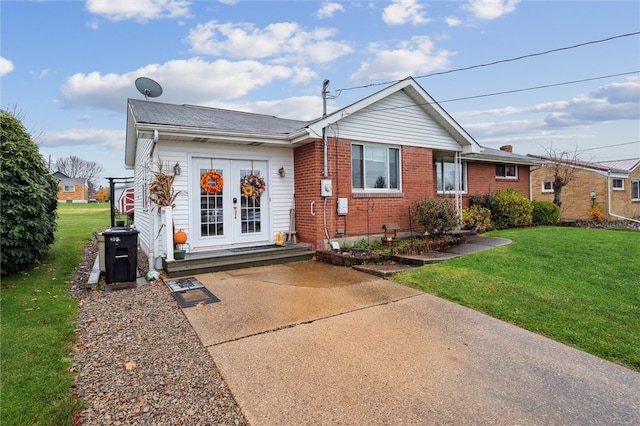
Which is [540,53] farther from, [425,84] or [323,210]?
[323,210]

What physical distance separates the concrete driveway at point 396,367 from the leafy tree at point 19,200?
3.97 meters

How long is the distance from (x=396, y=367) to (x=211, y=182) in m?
6.27

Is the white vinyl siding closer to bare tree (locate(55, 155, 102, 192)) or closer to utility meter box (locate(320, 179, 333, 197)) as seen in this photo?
utility meter box (locate(320, 179, 333, 197))

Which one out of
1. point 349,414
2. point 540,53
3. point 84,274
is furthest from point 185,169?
point 540,53

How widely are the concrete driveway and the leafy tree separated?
3.97 meters

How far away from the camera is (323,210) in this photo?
8797 mm

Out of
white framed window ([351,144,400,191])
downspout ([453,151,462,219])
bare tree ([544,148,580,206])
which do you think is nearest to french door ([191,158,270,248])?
white framed window ([351,144,400,191])

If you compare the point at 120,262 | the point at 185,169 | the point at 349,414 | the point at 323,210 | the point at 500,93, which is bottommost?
the point at 349,414

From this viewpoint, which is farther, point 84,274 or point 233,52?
point 233,52

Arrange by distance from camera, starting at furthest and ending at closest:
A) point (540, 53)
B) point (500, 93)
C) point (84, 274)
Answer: point (500, 93) → point (540, 53) → point (84, 274)

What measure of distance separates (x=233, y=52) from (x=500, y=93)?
29.0 ft

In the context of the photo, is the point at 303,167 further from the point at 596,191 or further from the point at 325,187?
the point at 596,191

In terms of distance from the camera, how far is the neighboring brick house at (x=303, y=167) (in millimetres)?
7812

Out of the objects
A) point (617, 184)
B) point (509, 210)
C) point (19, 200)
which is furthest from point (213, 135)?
point (617, 184)
